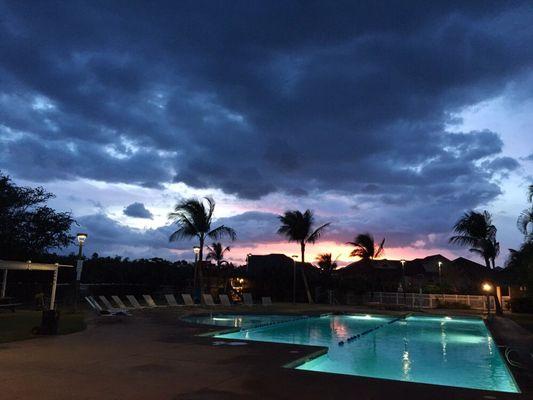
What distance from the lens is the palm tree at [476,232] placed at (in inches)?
1356

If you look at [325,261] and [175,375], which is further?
[325,261]

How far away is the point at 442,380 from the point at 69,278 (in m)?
27.8

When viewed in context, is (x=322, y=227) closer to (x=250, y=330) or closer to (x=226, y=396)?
(x=250, y=330)

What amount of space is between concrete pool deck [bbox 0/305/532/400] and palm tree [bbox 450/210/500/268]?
2865cm

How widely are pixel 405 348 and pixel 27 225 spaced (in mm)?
23624

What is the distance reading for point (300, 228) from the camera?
1491 inches

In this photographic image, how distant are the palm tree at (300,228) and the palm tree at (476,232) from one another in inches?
410

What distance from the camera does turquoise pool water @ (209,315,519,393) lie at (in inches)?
368

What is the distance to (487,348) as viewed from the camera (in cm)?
1326

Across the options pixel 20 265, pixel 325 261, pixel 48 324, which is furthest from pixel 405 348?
pixel 325 261

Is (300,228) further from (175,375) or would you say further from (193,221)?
(175,375)

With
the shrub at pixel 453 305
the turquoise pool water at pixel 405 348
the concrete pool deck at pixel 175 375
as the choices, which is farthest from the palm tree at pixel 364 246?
the concrete pool deck at pixel 175 375

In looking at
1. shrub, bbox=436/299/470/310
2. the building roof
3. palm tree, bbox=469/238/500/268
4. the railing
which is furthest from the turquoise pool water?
palm tree, bbox=469/238/500/268

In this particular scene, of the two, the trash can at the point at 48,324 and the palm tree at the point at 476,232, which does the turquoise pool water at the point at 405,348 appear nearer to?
the trash can at the point at 48,324
